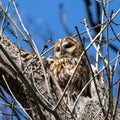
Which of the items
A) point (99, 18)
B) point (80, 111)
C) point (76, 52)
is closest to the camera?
point (99, 18)

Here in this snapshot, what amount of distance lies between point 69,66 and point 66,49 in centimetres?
39

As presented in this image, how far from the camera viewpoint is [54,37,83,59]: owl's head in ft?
14.6

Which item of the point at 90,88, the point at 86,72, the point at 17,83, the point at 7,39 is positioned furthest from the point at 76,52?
the point at 17,83

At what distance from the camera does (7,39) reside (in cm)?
331

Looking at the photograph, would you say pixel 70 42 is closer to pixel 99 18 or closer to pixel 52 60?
pixel 52 60

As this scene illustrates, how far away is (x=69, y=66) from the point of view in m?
4.20

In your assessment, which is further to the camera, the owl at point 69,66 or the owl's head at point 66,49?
the owl's head at point 66,49

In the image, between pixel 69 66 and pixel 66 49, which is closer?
pixel 69 66

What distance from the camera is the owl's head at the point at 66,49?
444cm

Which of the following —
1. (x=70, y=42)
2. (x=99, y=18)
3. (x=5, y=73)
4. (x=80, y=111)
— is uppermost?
(x=70, y=42)

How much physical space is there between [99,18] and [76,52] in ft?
5.70

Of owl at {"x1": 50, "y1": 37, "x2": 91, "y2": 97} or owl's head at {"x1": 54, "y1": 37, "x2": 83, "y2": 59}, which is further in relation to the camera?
owl's head at {"x1": 54, "y1": 37, "x2": 83, "y2": 59}

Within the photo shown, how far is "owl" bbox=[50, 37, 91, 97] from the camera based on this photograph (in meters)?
3.83

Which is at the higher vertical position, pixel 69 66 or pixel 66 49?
pixel 66 49
